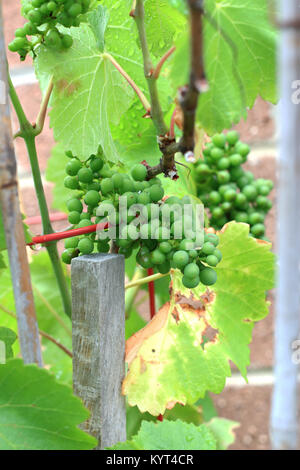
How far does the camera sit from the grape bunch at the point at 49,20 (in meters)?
0.35

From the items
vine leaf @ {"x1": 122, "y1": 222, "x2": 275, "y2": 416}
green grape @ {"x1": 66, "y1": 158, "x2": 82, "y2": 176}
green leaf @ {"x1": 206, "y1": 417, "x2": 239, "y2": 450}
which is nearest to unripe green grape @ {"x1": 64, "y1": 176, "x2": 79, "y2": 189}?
green grape @ {"x1": 66, "y1": 158, "x2": 82, "y2": 176}

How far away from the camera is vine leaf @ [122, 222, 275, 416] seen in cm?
39

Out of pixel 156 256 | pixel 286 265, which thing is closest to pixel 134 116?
pixel 156 256

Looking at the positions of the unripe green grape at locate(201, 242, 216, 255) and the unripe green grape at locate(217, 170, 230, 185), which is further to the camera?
the unripe green grape at locate(217, 170, 230, 185)

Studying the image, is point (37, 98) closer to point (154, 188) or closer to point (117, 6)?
point (117, 6)

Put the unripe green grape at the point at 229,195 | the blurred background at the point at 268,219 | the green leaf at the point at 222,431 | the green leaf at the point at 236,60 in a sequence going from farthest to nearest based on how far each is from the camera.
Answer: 1. the blurred background at the point at 268,219
2. the green leaf at the point at 222,431
3. the unripe green grape at the point at 229,195
4. the green leaf at the point at 236,60

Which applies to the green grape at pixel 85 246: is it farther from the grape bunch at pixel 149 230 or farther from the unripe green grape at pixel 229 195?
the unripe green grape at pixel 229 195

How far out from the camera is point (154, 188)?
35 centimetres

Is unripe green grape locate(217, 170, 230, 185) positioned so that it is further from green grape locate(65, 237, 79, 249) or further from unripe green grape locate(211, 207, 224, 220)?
green grape locate(65, 237, 79, 249)

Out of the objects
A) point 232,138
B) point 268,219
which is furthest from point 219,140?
point 268,219

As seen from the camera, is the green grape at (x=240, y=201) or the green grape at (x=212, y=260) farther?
the green grape at (x=240, y=201)

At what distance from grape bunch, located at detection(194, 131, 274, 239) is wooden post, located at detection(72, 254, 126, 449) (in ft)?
0.76

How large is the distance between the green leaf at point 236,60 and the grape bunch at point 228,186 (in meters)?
0.18

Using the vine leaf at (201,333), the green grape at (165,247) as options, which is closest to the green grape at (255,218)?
the vine leaf at (201,333)
